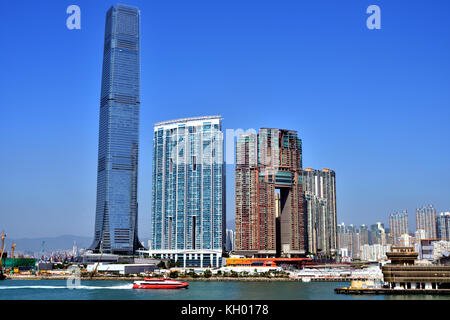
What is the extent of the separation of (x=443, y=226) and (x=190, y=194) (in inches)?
1469

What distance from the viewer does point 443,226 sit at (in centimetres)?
6919

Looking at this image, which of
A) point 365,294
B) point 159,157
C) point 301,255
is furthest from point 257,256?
point 365,294

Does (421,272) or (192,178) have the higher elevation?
(192,178)

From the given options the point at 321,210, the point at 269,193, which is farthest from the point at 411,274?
the point at 321,210

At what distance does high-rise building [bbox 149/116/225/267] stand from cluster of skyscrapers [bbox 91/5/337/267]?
12 cm

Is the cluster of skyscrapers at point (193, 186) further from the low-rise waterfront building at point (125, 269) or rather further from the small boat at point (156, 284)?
the small boat at point (156, 284)

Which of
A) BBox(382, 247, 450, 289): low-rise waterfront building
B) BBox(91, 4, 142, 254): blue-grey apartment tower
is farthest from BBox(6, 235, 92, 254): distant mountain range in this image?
BBox(382, 247, 450, 289): low-rise waterfront building

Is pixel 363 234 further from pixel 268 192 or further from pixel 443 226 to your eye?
pixel 268 192

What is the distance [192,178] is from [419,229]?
3475 cm

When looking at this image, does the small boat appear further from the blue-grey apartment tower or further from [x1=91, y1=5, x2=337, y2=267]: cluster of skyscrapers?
the blue-grey apartment tower
